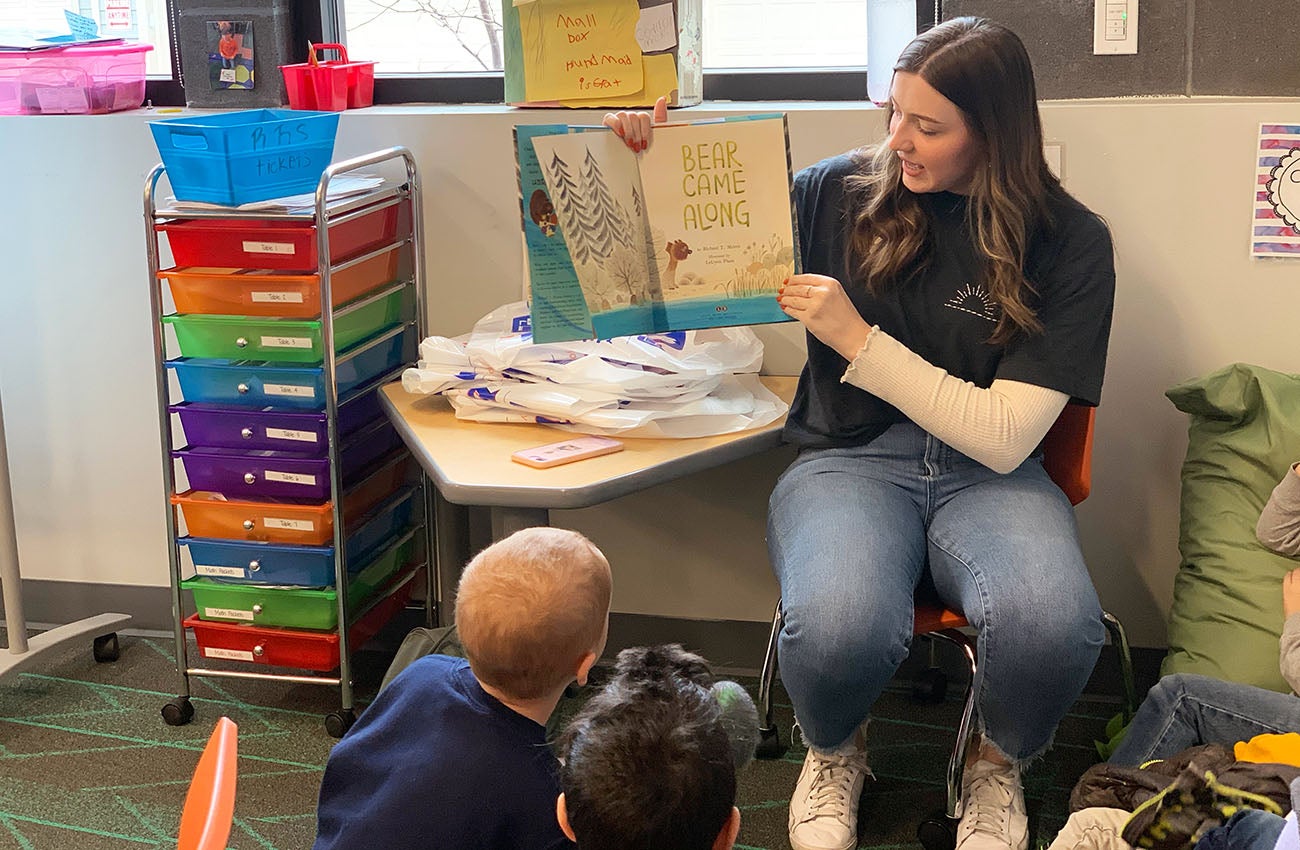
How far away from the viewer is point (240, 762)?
8.02 feet

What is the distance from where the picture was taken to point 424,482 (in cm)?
278

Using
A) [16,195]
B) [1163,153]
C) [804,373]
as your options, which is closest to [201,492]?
[16,195]

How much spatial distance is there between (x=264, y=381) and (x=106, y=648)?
2.70ft

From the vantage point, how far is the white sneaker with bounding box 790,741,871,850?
2.07m

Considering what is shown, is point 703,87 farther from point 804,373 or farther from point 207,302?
point 207,302

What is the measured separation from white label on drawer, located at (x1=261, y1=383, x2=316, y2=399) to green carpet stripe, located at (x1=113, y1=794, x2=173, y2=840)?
741 millimetres

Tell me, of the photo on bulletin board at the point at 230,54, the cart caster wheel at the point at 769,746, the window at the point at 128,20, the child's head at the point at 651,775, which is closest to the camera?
the child's head at the point at 651,775

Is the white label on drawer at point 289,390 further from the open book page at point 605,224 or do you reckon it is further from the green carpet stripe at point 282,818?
the green carpet stripe at point 282,818

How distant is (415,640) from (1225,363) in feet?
5.04

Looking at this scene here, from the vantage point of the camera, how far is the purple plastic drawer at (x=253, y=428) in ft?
8.05

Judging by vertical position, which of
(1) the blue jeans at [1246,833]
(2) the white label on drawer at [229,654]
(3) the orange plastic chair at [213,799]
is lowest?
(2) the white label on drawer at [229,654]

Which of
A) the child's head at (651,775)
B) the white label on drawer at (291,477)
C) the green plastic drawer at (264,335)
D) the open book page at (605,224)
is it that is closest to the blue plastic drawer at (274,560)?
the white label on drawer at (291,477)

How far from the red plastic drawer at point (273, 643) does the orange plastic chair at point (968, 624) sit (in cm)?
81

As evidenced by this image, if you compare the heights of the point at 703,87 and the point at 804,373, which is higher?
the point at 703,87
